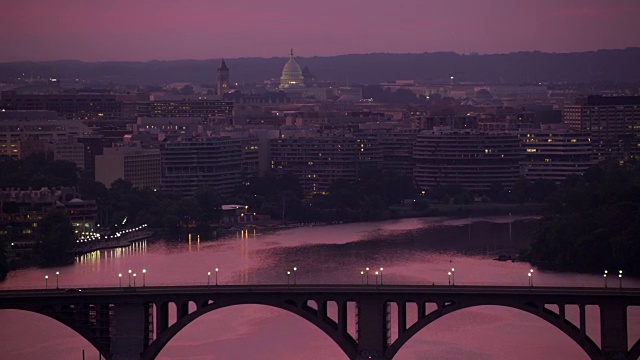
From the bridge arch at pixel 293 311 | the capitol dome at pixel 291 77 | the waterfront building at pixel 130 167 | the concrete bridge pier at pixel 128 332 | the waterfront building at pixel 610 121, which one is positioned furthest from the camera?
the capitol dome at pixel 291 77

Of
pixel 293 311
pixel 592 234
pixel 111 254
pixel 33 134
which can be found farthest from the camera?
pixel 33 134

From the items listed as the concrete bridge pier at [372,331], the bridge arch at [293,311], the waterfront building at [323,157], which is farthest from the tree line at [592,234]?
the waterfront building at [323,157]

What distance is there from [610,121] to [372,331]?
4150 centimetres

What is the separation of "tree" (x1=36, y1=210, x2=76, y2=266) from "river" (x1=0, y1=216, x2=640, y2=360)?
408mm

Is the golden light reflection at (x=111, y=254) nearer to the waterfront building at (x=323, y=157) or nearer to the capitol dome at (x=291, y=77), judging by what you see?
the waterfront building at (x=323, y=157)

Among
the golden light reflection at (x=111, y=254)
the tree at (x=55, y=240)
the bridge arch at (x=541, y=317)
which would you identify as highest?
the bridge arch at (x=541, y=317)

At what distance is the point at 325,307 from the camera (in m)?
27.8

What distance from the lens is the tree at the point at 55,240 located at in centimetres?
3894

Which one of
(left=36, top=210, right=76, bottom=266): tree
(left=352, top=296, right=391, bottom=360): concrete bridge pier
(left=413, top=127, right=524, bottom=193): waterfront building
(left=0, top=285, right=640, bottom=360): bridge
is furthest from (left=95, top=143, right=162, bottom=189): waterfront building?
(left=352, top=296, right=391, bottom=360): concrete bridge pier

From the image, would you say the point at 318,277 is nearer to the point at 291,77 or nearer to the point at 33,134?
the point at 33,134

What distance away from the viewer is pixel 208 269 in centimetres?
3644

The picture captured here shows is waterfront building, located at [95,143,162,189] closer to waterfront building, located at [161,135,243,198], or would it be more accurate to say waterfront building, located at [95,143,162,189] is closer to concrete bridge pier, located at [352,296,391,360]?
waterfront building, located at [161,135,243,198]

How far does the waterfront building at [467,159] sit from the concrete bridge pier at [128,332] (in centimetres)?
2909

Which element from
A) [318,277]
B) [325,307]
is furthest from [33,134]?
[325,307]
